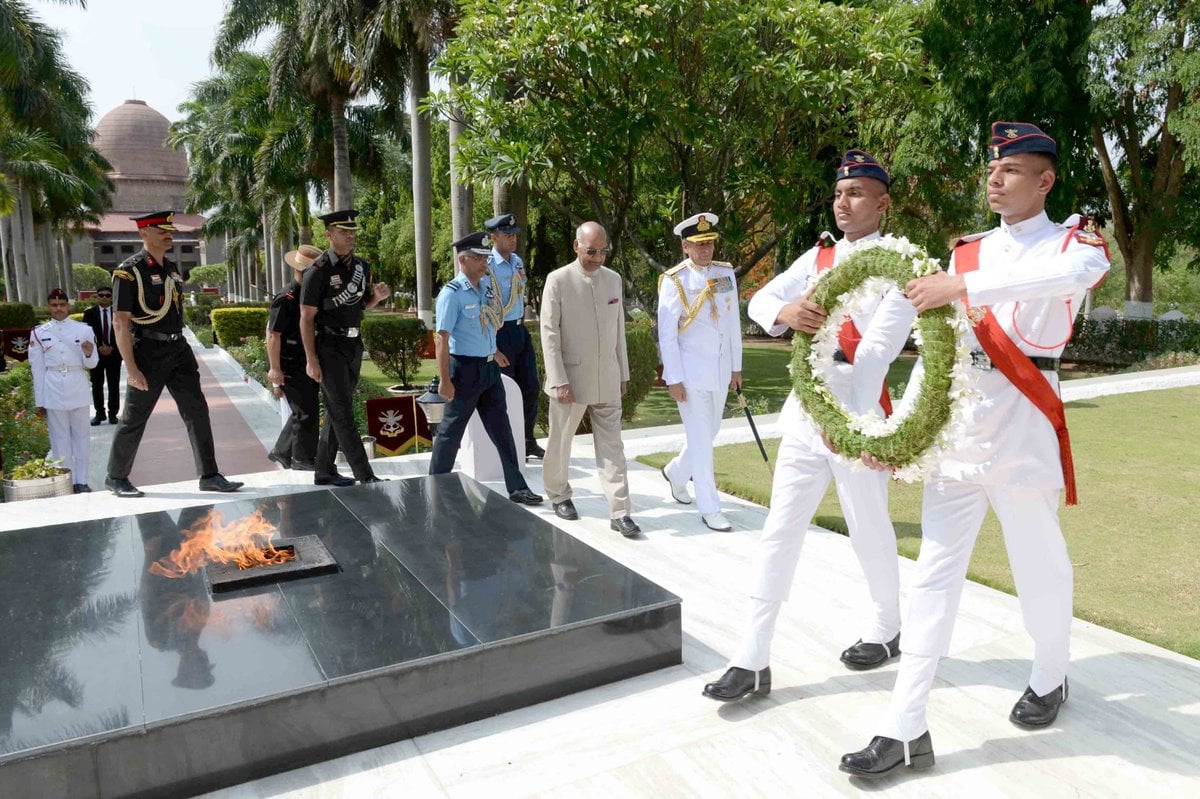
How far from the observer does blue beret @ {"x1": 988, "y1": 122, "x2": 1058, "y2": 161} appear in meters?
2.96

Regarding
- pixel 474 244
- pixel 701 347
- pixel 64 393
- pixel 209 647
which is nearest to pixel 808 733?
pixel 209 647

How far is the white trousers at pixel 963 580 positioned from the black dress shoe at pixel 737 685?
56 cm

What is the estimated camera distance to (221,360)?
26.6m

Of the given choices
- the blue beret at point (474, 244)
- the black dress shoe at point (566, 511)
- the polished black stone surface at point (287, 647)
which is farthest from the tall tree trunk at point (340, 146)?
the polished black stone surface at point (287, 647)

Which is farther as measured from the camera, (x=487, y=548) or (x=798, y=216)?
(x=798, y=216)

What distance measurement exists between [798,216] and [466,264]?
10.8m

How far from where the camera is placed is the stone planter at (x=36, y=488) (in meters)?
7.44

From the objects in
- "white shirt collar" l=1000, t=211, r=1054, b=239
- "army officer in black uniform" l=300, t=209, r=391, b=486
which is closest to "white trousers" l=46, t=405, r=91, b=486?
"army officer in black uniform" l=300, t=209, r=391, b=486

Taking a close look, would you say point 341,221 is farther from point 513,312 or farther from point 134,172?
point 134,172

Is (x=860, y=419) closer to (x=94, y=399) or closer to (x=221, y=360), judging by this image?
(x=94, y=399)

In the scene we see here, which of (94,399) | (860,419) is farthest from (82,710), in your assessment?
(94,399)

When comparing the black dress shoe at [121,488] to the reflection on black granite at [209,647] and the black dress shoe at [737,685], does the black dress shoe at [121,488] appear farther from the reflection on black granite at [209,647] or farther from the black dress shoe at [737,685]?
the black dress shoe at [737,685]

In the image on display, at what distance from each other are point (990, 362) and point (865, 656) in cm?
144

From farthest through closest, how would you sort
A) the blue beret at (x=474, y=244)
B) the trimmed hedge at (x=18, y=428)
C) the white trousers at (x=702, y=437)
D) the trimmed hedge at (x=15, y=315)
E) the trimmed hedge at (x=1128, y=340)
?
1. the trimmed hedge at (x=15, y=315)
2. the trimmed hedge at (x=1128, y=340)
3. the trimmed hedge at (x=18, y=428)
4. the blue beret at (x=474, y=244)
5. the white trousers at (x=702, y=437)
